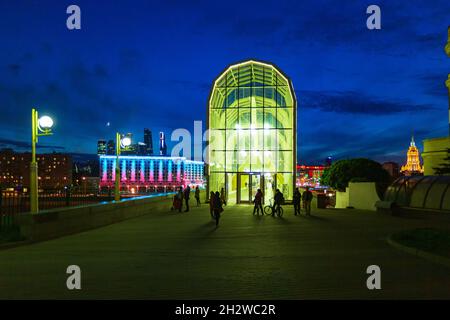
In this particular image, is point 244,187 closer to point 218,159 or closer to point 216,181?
point 216,181

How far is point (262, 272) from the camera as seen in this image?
11.2m

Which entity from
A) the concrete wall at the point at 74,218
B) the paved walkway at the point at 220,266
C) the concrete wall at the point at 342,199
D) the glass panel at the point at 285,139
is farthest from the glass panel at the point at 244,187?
the paved walkway at the point at 220,266

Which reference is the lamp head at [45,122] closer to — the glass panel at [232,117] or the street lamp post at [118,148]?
the street lamp post at [118,148]

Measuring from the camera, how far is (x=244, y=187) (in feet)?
149

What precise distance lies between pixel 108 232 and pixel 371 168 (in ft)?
82.6

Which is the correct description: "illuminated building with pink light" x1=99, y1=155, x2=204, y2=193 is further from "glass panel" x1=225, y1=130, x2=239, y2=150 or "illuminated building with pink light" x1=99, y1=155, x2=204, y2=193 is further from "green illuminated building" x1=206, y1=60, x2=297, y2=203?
"glass panel" x1=225, y1=130, x2=239, y2=150

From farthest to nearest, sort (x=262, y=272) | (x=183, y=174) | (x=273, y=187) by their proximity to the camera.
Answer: (x=183, y=174) → (x=273, y=187) → (x=262, y=272)

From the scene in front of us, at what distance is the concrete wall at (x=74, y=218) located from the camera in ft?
55.0

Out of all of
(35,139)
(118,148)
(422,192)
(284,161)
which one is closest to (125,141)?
(118,148)

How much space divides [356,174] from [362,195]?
3.87 meters

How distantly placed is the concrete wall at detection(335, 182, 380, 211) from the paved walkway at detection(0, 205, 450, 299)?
57.8 feet

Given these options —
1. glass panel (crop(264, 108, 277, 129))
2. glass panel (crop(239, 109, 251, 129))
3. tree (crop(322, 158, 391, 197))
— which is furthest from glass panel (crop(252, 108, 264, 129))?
tree (crop(322, 158, 391, 197))
